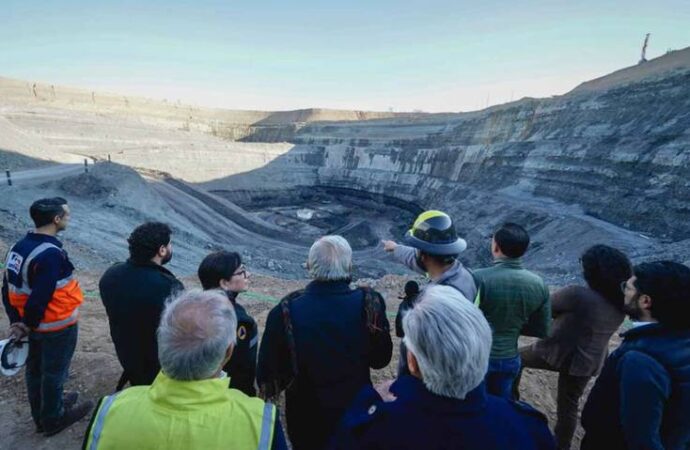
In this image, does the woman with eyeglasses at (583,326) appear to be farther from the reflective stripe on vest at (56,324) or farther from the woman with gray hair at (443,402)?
the reflective stripe on vest at (56,324)

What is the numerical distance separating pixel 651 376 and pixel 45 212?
4219 mm

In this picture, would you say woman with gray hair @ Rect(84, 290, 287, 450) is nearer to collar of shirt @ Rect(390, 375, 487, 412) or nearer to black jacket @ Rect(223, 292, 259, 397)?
collar of shirt @ Rect(390, 375, 487, 412)

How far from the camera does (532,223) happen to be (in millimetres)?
19672

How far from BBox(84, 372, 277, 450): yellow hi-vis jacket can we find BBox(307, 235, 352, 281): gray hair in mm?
983

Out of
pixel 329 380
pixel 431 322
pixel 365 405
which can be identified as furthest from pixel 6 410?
pixel 431 322

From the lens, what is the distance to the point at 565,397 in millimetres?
3260

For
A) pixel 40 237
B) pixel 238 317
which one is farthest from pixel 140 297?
pixel 40 237

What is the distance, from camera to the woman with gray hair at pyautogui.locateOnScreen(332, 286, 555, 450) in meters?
1.23

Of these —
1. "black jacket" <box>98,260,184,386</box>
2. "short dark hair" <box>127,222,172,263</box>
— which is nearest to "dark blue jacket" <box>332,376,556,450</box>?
"black jacket" <box>98,260,184,386</box>

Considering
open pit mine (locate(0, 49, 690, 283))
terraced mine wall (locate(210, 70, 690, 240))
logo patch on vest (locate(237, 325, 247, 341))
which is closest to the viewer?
logo patch on vest (locate(237, 325, 247, 341))

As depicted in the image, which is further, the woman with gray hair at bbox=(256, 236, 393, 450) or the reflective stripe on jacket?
the reflective stripe on jacket

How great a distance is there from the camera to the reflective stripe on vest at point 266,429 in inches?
55.6

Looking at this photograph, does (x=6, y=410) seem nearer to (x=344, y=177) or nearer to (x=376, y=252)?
(x=376, y=252)

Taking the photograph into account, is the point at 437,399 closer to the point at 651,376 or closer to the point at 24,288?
the point at 651,376
